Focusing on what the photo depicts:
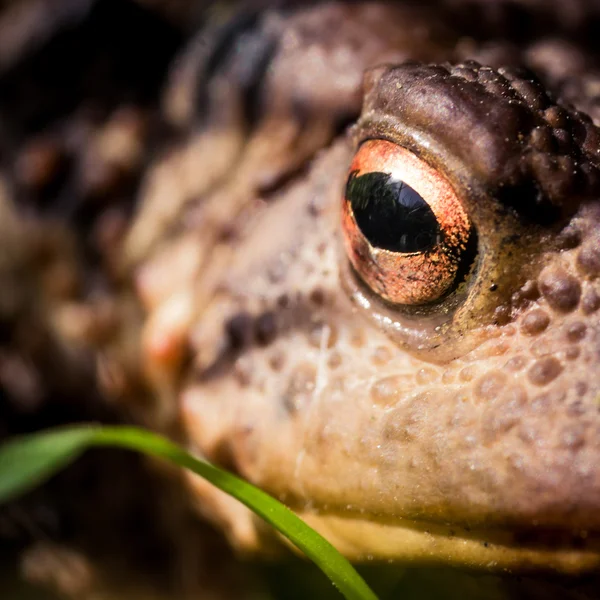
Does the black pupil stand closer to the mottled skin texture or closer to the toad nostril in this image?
the mottled skin texture

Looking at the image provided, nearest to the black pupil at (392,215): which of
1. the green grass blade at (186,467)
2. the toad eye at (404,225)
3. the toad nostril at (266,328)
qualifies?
the toad eye at (404,225)

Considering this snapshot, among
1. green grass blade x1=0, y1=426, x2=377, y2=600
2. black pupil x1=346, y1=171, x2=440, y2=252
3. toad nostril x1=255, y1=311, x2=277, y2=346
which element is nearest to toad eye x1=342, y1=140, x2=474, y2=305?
black pupil x1=346, y1=171, x2=440, y2=252

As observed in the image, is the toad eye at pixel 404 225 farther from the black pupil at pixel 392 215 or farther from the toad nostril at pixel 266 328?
the toad nostril at pixel 266 328

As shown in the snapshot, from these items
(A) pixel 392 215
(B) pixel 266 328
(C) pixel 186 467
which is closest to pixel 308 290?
(B) pixel 266 328

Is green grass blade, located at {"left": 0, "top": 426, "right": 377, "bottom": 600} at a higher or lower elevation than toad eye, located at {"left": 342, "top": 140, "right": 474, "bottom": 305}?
lower

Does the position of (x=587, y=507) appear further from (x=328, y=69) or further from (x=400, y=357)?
(x=328, y=69)

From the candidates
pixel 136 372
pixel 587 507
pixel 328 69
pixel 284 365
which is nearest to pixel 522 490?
pixel 587 507
